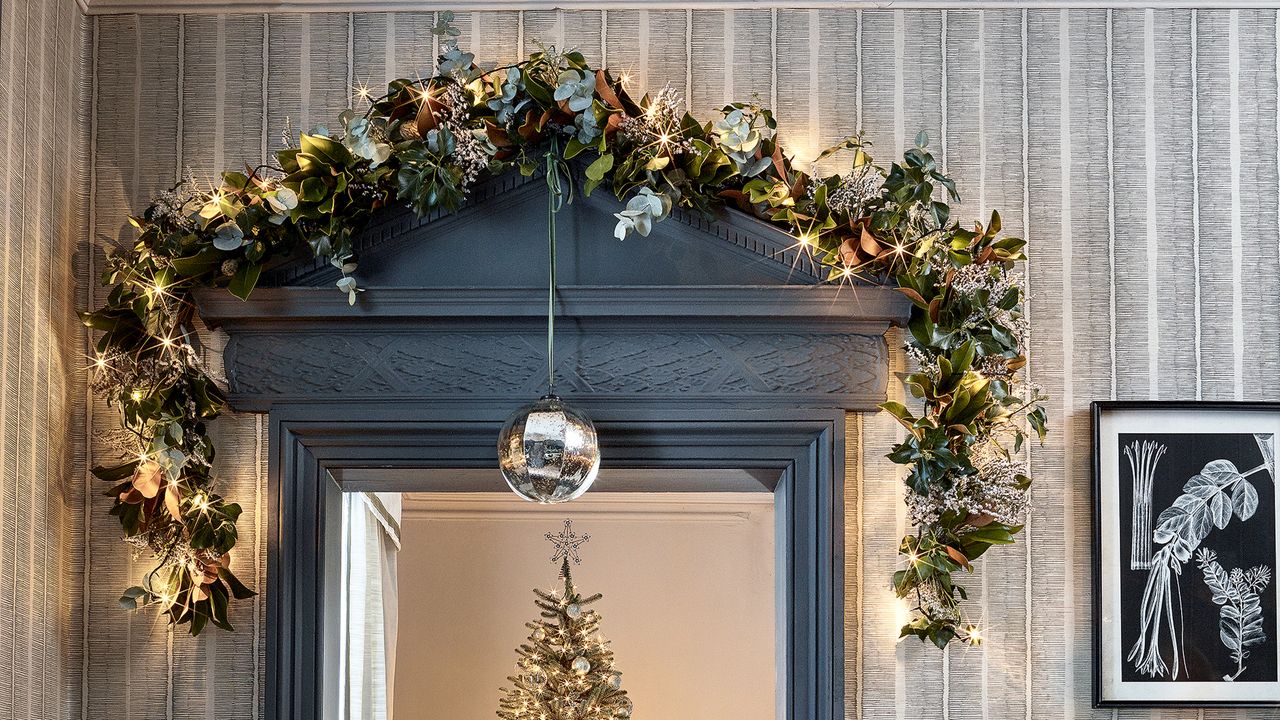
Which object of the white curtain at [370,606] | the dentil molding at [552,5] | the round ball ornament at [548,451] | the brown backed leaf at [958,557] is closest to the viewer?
the round ball ornament at [548,451]

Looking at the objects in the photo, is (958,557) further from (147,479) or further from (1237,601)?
(147,479)

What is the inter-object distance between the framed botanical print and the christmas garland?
0.69 feet

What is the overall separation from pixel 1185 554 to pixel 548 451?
122cm

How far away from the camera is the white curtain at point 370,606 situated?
291 cm

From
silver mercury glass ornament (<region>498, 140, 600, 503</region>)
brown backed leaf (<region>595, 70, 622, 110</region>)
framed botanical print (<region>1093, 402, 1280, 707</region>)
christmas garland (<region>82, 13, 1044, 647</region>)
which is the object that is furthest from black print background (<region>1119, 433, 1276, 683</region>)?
brown backed leaf (<region>595, 70, 622, 110</region>)

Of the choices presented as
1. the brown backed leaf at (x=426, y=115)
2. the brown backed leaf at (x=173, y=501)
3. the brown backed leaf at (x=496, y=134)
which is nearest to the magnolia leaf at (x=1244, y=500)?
the brown backed leaf at (x=496, y=134)

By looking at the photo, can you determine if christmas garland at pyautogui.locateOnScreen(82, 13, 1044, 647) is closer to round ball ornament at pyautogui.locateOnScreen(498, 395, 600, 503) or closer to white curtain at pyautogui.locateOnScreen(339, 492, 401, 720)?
round ball ornament at pyautogui.locateOnScreen(498, 395, 600, 503)

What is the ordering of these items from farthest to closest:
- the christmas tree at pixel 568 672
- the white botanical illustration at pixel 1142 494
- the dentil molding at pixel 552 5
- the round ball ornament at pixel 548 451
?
the christmas tree at pixel 568 672
the dentil molding at pixel 552 5
the white botanical illustration at pixel 1142 494
the round ball ornament at pixel 548 451

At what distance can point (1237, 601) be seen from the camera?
222cm

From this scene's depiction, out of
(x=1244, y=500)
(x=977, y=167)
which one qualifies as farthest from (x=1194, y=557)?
(x=977, y=167)

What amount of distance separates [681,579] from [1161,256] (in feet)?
9.63

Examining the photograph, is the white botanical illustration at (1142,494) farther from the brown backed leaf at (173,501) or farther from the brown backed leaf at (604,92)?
the brown backed leaf at (173,501)

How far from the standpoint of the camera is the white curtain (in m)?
2.91

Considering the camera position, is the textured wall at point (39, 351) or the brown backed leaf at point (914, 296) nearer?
the textured wall at point (39, 351)
